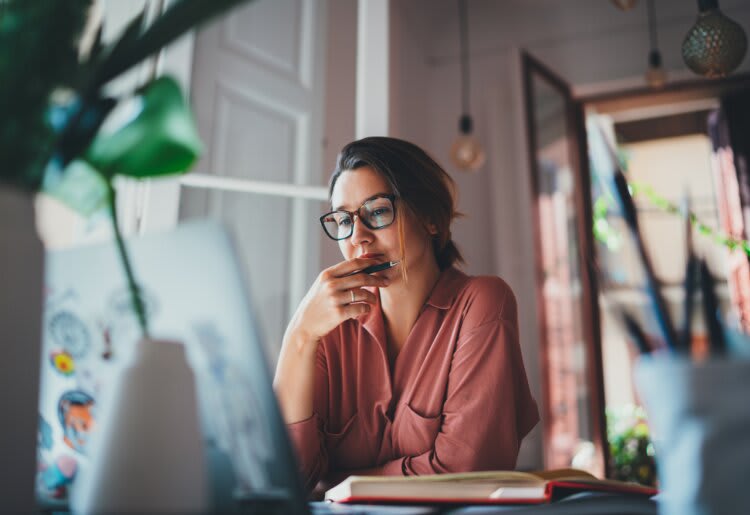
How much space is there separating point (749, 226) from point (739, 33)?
74.6 inches

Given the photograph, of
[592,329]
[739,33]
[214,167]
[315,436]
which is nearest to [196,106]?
[214,167]

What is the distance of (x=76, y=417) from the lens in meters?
0.49

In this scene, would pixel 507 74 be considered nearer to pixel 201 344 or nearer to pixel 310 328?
pixel 310 328

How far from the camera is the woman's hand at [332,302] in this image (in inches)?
41.7

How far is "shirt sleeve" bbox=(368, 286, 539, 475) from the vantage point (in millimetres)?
904

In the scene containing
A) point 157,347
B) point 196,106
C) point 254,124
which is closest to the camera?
point 157,347

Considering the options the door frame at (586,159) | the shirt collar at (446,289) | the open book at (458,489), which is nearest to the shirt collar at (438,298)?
the shirt collar at (446,289)

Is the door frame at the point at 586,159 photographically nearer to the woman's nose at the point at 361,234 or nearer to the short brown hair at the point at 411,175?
the short brown hair at the point at 411,175

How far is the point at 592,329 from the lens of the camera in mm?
3402

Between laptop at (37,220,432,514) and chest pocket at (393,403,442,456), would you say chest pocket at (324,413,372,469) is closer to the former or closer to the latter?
chest pocket at (393,403,442,456)

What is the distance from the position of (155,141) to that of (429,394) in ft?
2.52

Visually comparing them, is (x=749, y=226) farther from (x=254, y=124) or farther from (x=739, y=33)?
(x=254, y=124)

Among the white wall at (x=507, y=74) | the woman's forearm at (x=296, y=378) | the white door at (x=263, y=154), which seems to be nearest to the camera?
the woman's forearm at (x=296, y=378)

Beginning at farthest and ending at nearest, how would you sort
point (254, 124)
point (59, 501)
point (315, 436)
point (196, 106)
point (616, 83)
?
point (616, 83), point (254, 124), point (196, 106), point (315, 436), point (59, 501)
